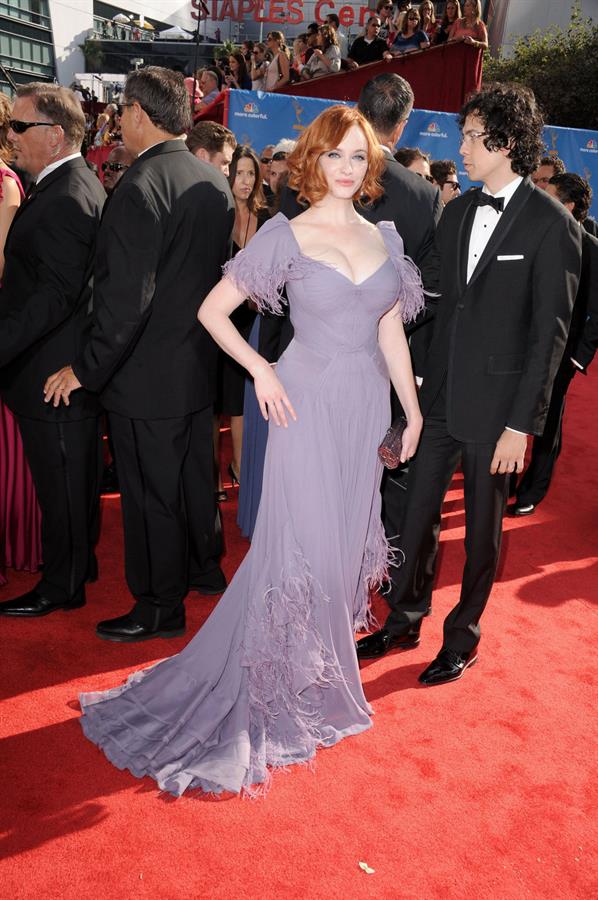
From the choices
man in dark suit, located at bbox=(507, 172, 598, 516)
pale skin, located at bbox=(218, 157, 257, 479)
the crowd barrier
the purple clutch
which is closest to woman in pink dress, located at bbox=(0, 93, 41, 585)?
pale skin, located at bbox=(218, 157, 257, 479)

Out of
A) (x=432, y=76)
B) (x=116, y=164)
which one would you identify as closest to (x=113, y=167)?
(x=116, y=164)

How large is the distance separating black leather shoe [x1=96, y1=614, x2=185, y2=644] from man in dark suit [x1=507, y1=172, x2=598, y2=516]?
7.59 ft

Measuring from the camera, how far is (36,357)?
9.70ft

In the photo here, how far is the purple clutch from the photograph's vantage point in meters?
2.51

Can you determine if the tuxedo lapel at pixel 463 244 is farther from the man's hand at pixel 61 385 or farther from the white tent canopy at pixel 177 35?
the white tent canopy at pixel 177 35

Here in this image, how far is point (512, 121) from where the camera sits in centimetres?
248

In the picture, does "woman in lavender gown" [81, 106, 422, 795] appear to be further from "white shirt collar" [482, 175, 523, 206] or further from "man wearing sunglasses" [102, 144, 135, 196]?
"man wearing sunglasses" [102, 144, 135, 196]

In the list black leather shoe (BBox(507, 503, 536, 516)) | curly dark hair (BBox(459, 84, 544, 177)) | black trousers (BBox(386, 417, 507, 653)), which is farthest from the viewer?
black leather shoe (BBox(507, 503, 536, 516))

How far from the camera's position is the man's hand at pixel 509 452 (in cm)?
260

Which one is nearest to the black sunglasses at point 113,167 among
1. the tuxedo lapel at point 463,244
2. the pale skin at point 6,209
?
the pale skin at point 6,209

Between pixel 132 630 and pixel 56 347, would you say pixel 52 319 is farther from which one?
pixel 132 630

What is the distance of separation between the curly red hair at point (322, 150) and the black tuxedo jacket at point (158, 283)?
53cm

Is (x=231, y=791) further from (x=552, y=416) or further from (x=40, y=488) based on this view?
(x=552, y=416)

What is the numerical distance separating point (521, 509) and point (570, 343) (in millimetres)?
1113
